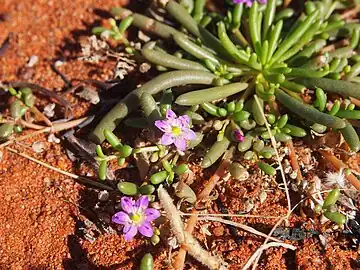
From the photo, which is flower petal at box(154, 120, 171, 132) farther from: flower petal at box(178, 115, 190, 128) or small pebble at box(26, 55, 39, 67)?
small pebble at box(26, 55, 39, 67)

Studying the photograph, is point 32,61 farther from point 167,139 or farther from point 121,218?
point 121,218

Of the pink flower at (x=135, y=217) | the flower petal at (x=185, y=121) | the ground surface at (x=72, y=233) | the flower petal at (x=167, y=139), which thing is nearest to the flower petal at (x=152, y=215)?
the pink flower at (x=135, y=217)

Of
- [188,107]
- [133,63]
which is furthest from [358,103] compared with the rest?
[133,63]

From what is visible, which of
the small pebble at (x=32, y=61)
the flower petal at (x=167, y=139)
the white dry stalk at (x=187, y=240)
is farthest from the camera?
the small pebble at (x=32, y=61)

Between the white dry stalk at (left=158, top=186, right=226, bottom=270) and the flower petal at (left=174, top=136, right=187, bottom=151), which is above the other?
the flower petal at (left=174, top=136, right=187, bottom=151)

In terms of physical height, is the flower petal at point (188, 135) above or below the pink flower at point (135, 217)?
above

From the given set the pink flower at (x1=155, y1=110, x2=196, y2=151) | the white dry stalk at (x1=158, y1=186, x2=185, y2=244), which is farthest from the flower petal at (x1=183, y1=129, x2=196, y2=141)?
the white dry stalk at (x1=158, y1=186, x2=185, y2=244)

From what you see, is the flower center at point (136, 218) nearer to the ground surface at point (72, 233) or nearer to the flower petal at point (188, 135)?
the ground surface at point (72, 233)
